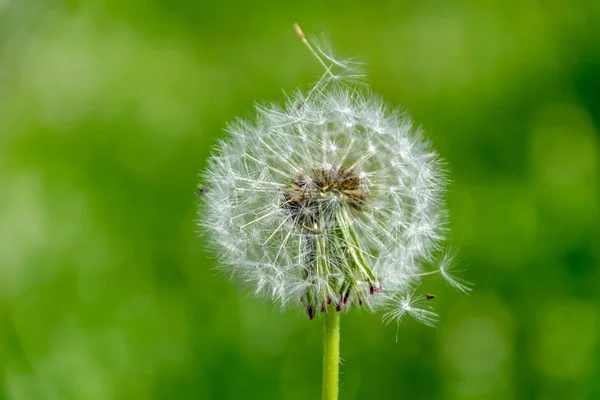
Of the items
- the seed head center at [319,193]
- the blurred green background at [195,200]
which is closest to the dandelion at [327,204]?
Answer: the seed head center at [319,193]

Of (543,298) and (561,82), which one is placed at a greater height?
(561,82)

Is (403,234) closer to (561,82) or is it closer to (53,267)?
(53,267)

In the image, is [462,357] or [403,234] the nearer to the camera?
[403,234]

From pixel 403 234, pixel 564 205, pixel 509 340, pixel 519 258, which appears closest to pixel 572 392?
pixel 509 340

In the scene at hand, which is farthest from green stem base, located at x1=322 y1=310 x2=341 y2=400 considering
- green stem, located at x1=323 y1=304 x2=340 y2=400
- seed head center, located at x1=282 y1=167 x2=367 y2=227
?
seed head center, located at x1=282 y1=167 x2=367 y2=227

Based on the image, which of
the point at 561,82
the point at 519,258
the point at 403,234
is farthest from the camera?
the point at 561,82

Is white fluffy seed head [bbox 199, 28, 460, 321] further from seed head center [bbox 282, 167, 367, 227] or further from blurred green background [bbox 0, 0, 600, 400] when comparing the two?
blurred green background [bbox 0, 0, 600, 400]

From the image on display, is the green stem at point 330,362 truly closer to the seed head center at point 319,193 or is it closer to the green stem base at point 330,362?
the green stem base at point 330,362
